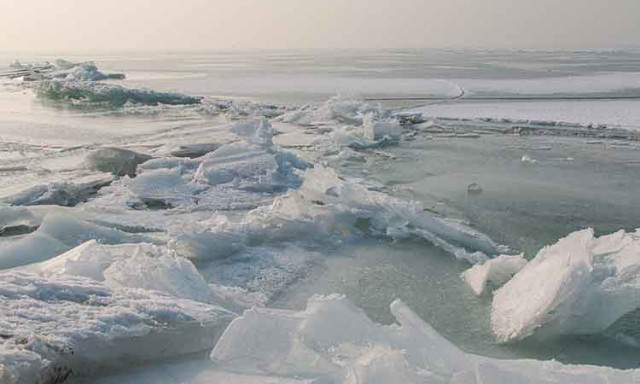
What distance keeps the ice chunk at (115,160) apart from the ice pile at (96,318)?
4826 millimetres

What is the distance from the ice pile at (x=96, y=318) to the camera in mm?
2230

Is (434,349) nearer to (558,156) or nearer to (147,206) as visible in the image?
(147,206)

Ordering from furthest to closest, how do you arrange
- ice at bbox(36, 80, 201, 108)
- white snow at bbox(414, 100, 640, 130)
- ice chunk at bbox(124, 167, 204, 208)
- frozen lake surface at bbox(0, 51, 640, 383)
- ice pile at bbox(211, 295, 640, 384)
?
ice at bbox(36, 80, 201, 108), white snow at bbox(414, 100, 640, 130), ice chunk at bbox(124, 167, 204, 208), frozen lake surface at bbox(0, 51, 640, 383), ice pile at bbox(211, 295, 640, 384)

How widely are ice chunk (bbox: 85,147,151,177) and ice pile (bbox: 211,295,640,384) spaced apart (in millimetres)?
6020

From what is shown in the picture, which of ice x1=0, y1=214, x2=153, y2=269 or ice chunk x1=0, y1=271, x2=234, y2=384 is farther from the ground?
ice chunk x1=0, y1=271, x2=234, y2=384

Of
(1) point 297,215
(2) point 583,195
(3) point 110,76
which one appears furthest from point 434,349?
(3) point 110,76

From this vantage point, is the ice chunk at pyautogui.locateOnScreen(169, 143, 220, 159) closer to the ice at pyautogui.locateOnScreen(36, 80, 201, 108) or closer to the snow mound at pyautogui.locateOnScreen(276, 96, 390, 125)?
the snow mound at pyautogui.locateOnScreen(276, 96, 390, 125)

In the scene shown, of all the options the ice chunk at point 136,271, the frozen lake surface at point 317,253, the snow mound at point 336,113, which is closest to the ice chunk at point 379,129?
the frozen lake surface at point 317,253

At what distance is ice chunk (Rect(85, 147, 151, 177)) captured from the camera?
8039mm

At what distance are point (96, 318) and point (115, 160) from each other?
6162 mm

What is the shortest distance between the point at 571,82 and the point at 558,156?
17.2 m

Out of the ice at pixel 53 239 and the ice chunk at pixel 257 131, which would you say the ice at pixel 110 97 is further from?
the ice at pixel 53 239

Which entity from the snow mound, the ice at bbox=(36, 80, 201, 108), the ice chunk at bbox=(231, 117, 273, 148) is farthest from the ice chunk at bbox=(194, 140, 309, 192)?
the ice at bbox=(36, 80, 201, 108)

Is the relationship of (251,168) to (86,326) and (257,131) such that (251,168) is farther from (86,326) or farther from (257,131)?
(86,326)
